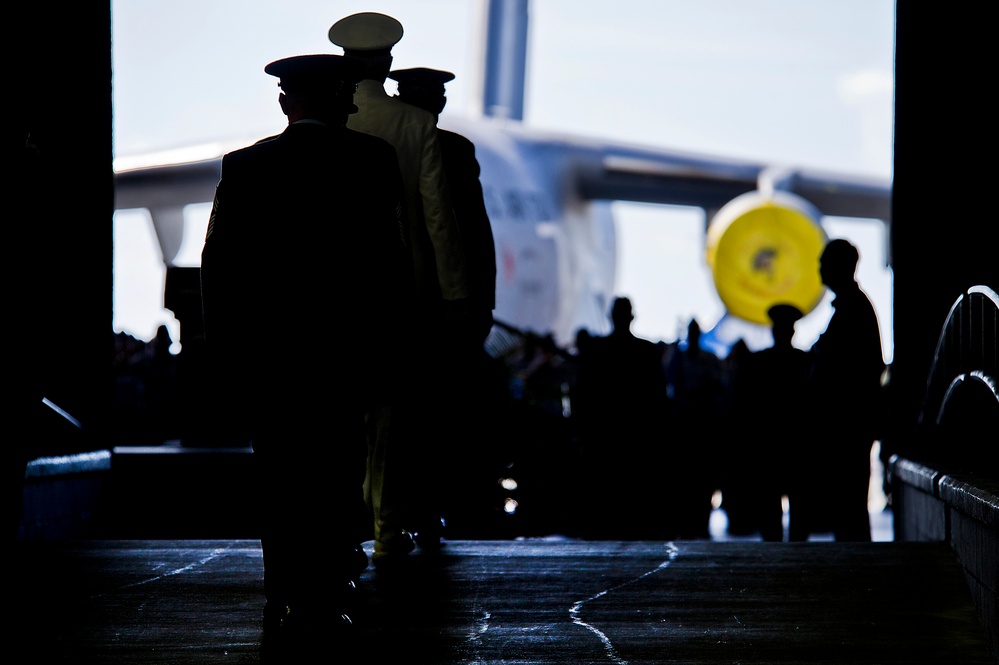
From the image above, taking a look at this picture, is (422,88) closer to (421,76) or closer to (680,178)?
(421,76)

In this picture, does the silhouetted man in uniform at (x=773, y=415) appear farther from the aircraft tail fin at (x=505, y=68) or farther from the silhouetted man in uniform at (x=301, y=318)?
the aircraft tail fin at (x=505, y=68)

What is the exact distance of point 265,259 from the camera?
2.90 meters

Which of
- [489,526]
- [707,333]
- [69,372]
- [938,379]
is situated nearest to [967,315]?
[938,379]

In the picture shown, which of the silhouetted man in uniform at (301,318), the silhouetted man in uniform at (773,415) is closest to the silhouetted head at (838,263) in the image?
the silhouetted man in uniform at (773,415)

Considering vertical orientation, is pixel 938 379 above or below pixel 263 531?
above

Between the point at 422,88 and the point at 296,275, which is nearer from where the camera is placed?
the point at 296,275

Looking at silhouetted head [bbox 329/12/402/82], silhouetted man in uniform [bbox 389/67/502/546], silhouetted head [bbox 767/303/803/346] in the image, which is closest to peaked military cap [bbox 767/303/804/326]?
silhouetted head [bbox 767/303/803/346]

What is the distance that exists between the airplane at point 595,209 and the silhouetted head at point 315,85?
842 cm

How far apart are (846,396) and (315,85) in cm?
291

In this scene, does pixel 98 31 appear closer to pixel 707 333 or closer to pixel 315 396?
pixel 315 396

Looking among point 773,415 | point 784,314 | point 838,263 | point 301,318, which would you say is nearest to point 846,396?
point 838,263

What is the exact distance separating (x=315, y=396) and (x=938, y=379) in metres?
3.02

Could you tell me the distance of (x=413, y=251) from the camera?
3727mm

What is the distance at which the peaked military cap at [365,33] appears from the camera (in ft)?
11.9
